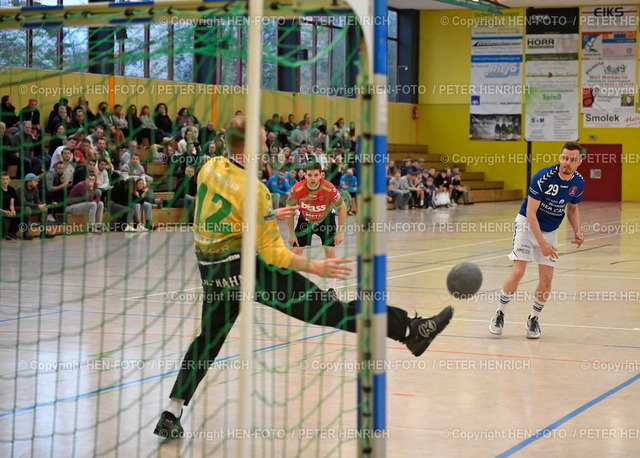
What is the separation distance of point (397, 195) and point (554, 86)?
11.5 meters

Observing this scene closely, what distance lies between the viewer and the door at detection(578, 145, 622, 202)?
3838 centimetres

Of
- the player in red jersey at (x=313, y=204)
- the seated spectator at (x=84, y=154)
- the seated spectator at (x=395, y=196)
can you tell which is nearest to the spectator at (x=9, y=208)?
the seated spectator at (x=84, y=154)

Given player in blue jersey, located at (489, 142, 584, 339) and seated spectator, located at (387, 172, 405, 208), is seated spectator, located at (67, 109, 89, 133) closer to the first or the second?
seated spectator, located at (387, 172, 405, 208)

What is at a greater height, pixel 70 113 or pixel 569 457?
pixel 70 113

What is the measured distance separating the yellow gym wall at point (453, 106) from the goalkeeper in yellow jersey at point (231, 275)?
114ft

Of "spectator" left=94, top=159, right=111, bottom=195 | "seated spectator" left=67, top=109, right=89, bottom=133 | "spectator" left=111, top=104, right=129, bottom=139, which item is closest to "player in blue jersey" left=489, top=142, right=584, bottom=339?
"spectator" left=94, top=159, right=111, bottom=195

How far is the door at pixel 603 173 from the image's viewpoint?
38.4 metres

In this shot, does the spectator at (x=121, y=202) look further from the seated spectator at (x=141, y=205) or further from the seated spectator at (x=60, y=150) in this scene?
the seated spectator at (x=60, y=150)

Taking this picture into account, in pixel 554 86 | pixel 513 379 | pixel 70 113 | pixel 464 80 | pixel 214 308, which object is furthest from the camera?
pixel 464 80

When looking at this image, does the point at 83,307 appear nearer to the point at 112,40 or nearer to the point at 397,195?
the point at 112,40

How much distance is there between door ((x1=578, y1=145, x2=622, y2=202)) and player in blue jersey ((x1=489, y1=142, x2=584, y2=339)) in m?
30.5

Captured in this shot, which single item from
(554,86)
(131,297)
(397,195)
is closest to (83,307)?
(131,297)

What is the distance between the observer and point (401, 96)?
40562 mm

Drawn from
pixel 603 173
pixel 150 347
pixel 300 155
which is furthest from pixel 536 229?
pixel 603 173
